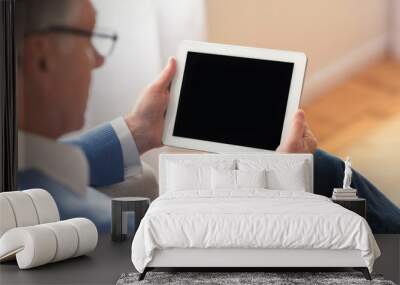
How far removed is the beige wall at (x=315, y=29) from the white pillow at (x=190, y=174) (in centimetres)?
114

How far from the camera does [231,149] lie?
20.8 ft

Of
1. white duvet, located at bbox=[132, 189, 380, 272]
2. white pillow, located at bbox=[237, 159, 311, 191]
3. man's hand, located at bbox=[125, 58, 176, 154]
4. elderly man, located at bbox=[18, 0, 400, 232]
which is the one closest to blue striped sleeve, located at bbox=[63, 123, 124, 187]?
elderly man, located at bbox=[18, 0, 400, 232]

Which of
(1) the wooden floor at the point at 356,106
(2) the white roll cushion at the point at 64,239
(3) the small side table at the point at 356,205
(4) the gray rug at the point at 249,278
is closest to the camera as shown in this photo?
(4) the gray rug at the point at 249,278

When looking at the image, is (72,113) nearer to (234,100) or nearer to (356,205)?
(234,100)

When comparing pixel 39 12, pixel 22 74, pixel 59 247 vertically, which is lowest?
pixel 59 247

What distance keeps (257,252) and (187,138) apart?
1881 millimetres

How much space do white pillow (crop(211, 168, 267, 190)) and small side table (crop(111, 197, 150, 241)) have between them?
71 centimetres

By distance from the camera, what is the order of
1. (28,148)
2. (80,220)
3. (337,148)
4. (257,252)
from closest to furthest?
(257,252), (80,220), (337,148), (28,148)

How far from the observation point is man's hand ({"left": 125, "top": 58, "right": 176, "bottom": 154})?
21.3ft

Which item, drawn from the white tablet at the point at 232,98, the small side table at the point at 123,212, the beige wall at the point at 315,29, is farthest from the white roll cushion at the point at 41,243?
the beige wall at the point at 315,29

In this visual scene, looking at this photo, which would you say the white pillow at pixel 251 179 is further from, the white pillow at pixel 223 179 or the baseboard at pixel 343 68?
the baseboard at pixel 343 68

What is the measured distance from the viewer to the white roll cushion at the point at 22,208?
17.5ft

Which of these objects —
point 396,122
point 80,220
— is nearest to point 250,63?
point 396,122

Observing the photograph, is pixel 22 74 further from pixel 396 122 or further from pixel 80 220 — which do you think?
pixel 396 122
